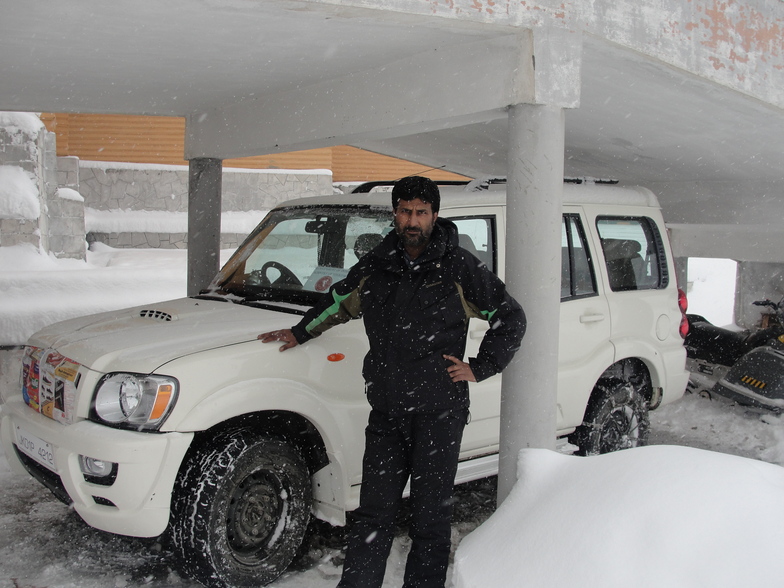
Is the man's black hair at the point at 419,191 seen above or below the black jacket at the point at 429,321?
above

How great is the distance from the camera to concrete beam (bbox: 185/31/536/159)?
3.81m

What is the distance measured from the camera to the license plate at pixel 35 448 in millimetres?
3475

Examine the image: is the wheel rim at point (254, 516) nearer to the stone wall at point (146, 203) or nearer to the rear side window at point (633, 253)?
the rear side window at point (633, 253)

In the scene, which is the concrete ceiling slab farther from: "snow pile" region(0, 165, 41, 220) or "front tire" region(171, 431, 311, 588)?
"snow pile" region(0, 165, 41, 220)

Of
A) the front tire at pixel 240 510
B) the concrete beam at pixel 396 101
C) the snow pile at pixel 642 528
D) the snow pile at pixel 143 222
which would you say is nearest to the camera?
the snow pile at pixel 642 528

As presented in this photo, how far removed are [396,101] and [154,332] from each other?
1.92m

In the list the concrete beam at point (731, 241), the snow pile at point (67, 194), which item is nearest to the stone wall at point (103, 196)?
the snow pile at point (67, 194)

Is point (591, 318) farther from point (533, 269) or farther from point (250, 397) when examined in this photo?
point (250, 397)

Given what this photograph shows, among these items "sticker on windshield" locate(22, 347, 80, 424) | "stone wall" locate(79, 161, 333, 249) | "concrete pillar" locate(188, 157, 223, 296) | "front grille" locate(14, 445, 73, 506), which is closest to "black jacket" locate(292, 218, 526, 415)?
"sticker on windshield" locate(22, 347, 80, 424)

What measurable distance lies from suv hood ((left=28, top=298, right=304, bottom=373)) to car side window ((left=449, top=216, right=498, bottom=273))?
109 cm

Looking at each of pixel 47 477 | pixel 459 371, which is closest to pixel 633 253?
pixel 459 371

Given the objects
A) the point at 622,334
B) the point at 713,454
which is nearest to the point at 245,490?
the point at 713,454

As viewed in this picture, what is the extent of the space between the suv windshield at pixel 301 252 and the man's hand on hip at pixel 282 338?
618 millimetres

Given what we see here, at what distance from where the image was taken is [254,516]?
357 centimetres
